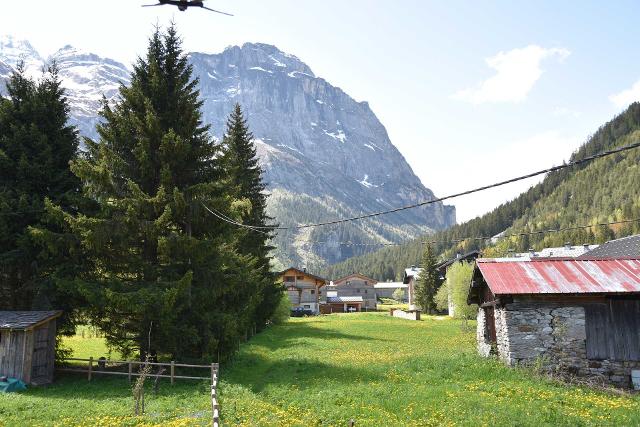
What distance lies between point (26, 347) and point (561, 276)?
2304 cm

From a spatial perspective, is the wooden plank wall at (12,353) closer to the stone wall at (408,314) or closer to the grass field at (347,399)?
the grass field at (347,399)

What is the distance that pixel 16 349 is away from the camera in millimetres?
19094

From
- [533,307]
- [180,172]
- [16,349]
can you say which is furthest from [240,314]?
[533,307]

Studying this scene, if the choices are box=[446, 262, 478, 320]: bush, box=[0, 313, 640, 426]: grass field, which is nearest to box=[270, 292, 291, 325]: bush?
box=[446, 262, 478, 320]: bush

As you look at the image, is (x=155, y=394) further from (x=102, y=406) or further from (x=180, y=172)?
Answer: (x=180, y=172)

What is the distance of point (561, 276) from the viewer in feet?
66.1

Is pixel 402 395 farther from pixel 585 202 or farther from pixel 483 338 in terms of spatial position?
pixel 585 202

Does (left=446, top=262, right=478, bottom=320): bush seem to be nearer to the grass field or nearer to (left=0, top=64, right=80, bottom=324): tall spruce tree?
the grass field

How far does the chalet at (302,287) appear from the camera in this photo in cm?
8500

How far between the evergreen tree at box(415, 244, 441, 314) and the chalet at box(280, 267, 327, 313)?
18.8 m

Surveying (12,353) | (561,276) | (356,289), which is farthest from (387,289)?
(12,353)

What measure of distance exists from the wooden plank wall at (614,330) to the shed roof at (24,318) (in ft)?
74.8

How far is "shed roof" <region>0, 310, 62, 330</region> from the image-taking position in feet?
62.0

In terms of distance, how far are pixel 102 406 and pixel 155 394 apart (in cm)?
249
